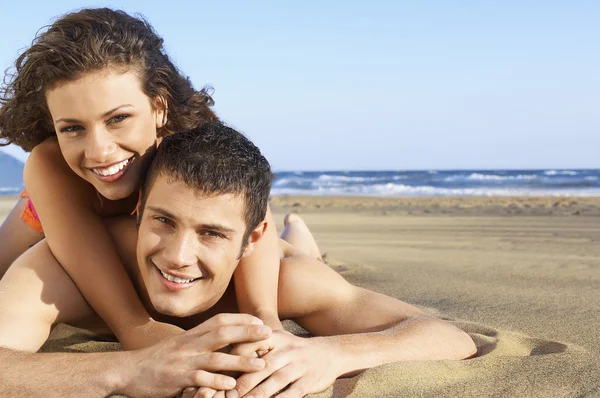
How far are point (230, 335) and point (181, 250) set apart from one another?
42 cm

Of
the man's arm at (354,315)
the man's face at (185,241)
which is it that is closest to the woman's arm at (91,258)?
the man's face at (185,241)

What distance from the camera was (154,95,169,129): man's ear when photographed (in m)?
3.09

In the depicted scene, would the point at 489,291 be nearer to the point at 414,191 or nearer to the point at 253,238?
the point at 253,238

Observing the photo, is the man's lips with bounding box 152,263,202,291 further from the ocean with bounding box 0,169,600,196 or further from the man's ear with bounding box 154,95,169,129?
the ocean with bounding box 0,169,600,196

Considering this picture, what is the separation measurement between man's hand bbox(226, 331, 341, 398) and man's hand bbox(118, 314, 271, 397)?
36 mm

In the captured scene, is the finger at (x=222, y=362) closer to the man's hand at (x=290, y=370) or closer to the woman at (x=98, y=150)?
the man's hand at (x=290, y=370)

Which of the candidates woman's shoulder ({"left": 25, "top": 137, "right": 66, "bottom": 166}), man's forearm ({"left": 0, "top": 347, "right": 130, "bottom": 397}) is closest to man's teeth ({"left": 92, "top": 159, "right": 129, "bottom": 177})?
woman's shoulder ({"left": 25, "top": 137, "right": 66, "bottom": 166})

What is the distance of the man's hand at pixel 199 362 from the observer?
79.9 inches

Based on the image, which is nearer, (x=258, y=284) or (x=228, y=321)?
(x=228, y=321)

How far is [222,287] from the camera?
8.73 ft

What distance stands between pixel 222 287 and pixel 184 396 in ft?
2.18

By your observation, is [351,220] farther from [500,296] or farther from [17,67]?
[17,67]

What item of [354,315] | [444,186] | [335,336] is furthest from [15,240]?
[444,186]

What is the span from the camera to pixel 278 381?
209cm
